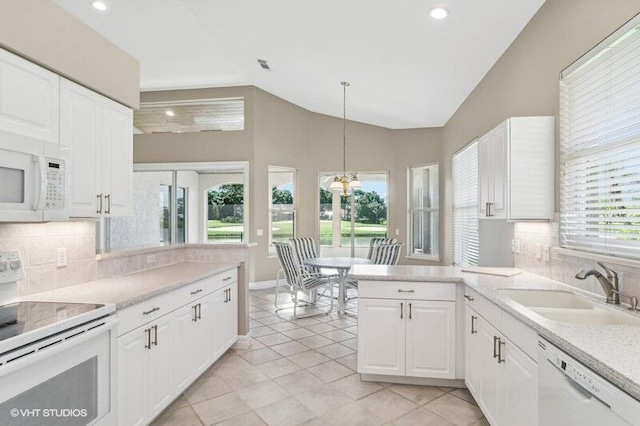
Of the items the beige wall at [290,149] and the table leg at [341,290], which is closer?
the table leg at [341,290]

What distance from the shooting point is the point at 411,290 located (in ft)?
9.18

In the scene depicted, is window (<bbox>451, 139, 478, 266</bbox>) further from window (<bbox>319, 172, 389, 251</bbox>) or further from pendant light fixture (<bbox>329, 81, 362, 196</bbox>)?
window (<bbox>319, 172, 389, 251</bbox>)

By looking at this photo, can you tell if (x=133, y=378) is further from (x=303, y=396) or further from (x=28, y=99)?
(x=28, y=99)

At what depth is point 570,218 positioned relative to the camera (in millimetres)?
2396

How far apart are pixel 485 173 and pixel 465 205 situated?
227 cm

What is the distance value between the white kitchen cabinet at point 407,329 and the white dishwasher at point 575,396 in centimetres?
121

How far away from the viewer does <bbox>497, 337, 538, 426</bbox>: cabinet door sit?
1666 mm

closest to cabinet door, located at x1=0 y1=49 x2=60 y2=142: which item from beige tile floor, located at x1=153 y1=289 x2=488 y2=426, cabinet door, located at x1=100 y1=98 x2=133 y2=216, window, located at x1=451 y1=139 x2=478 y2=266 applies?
cabinet door, located at x1=100 y1=98 x2=133 y2=216

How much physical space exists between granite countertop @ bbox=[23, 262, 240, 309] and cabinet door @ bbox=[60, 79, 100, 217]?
1.51ft

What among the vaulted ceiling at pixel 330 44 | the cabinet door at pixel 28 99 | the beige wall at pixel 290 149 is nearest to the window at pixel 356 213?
the beige wall at pixel 290 149

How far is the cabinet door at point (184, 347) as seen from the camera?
2508mm

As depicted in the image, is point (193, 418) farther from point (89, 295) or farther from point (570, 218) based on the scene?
point (570, 218)

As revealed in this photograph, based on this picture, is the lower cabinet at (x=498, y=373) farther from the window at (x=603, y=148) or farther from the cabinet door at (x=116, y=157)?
the cabinet door at (x=116, y=157)

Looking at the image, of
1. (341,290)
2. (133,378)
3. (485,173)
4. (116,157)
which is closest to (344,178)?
(341,290)
